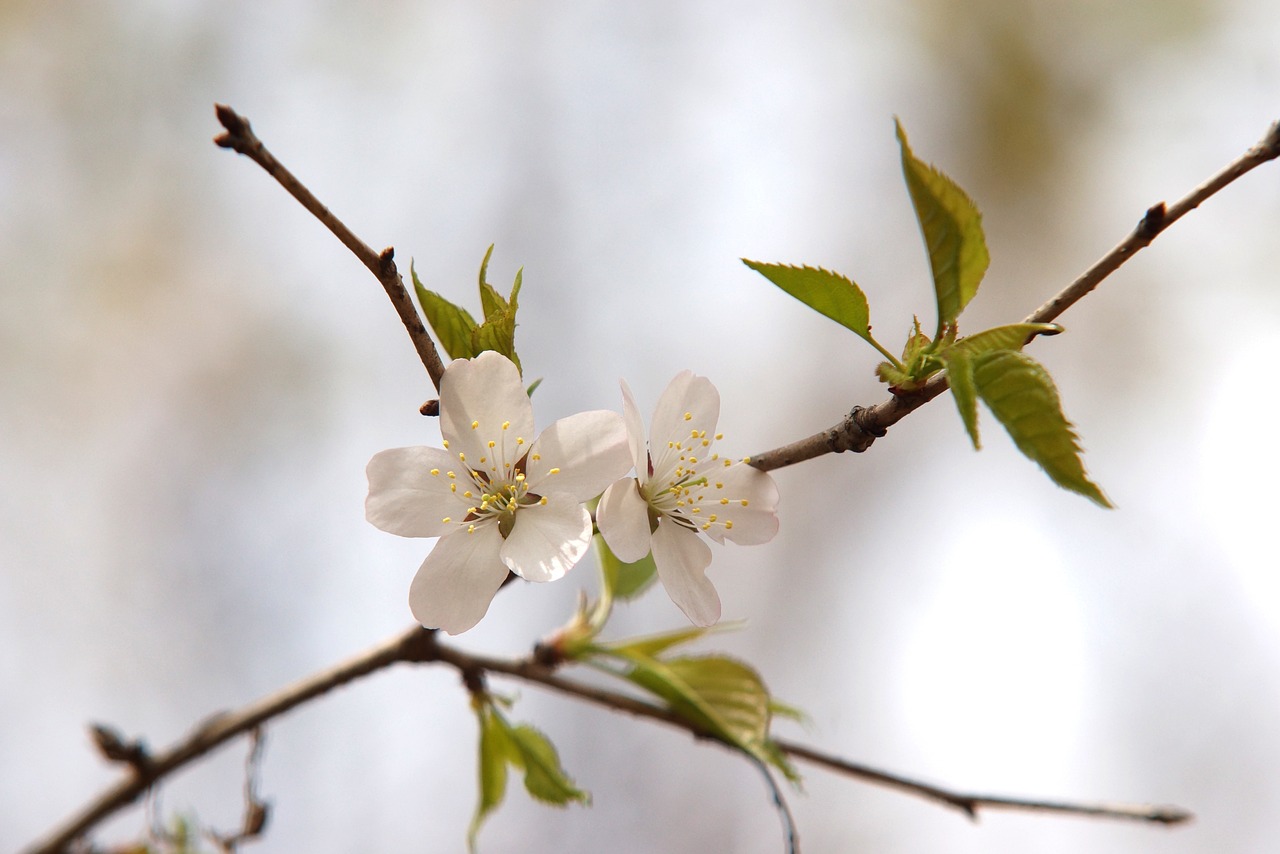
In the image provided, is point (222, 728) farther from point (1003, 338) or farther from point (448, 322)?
point (1003, 338)

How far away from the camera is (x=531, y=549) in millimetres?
561

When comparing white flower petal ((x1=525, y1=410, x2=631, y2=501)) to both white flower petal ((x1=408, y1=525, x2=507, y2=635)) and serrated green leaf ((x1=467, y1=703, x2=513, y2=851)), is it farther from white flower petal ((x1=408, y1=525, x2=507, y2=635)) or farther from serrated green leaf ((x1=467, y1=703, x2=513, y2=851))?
serrated green leaf ((x1=467, y1=703, x2=513, y2=851))

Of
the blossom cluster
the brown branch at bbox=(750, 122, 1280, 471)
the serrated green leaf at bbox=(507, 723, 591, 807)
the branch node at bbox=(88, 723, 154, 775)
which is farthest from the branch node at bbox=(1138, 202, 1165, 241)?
the branch node at bbox=(88, 723, 154, 775)

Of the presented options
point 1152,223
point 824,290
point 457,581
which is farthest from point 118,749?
point 1152,223

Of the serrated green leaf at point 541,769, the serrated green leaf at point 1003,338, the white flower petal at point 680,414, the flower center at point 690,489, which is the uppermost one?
the white flower petal at point 680,414

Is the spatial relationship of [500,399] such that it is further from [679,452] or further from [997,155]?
[997,155]

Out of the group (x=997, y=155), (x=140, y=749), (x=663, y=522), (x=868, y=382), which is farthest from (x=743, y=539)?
(x=997, y=155)

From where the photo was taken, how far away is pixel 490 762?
2.62 feet

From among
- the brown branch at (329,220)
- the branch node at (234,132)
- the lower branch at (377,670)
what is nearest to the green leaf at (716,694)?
the lower branch at (377,670)

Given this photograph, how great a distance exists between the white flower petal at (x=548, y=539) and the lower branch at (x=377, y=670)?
0.15m

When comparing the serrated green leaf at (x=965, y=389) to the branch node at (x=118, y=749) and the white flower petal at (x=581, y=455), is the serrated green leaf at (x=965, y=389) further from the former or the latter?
the branch node at (x=118, y=749)

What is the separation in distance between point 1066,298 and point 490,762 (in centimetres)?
61

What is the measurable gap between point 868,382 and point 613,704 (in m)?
2.12

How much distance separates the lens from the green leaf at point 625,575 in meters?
0.84
